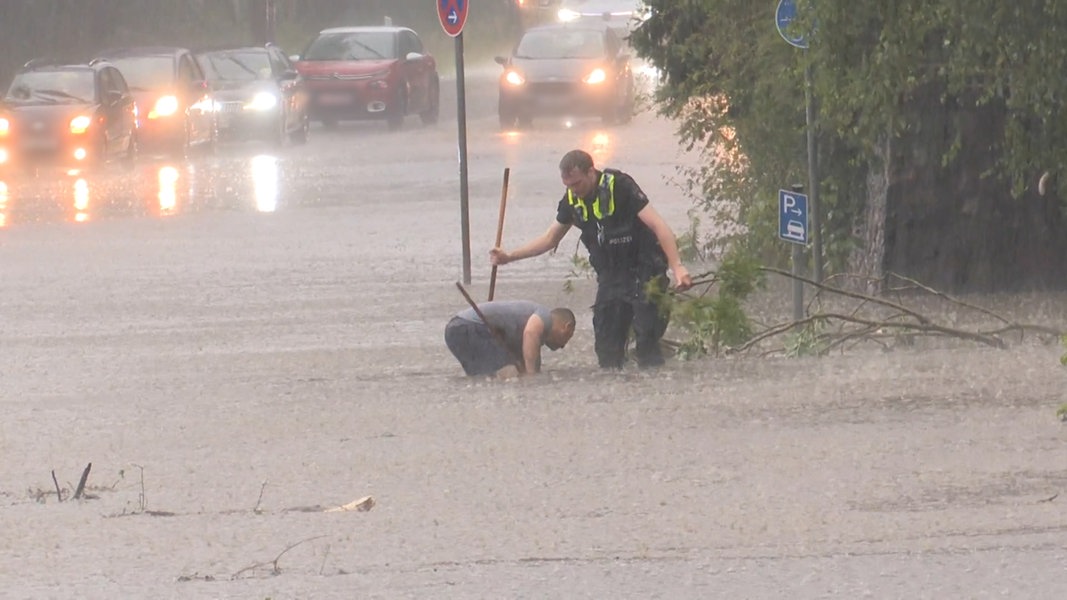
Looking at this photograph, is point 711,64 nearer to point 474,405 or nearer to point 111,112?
point 474,405

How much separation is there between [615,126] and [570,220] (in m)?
26.2

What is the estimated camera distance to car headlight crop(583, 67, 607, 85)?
125ft

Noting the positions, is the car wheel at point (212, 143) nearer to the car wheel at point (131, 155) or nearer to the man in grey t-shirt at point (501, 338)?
the car wheel at point (131, 155)

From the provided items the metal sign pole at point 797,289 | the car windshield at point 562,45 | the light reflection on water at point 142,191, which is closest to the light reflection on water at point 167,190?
the light reflection on water at point 142,191

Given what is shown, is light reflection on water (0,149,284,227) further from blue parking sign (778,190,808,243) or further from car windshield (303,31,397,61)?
blue parking sign (778,190,808,243)

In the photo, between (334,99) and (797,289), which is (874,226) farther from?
(334,99)

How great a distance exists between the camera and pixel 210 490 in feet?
30.1

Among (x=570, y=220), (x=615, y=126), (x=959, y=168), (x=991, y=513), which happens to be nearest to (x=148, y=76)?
(x=615, y=126)

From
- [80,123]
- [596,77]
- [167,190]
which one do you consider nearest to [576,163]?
[167,190]

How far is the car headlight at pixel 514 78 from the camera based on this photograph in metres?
38.0

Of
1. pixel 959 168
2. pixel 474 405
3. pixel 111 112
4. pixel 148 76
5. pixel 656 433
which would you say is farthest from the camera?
pixel 148 76

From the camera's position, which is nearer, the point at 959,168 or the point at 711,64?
the point at 959,168

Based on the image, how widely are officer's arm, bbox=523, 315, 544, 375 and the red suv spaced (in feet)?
92.0

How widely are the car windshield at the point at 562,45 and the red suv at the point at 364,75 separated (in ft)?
8.14
